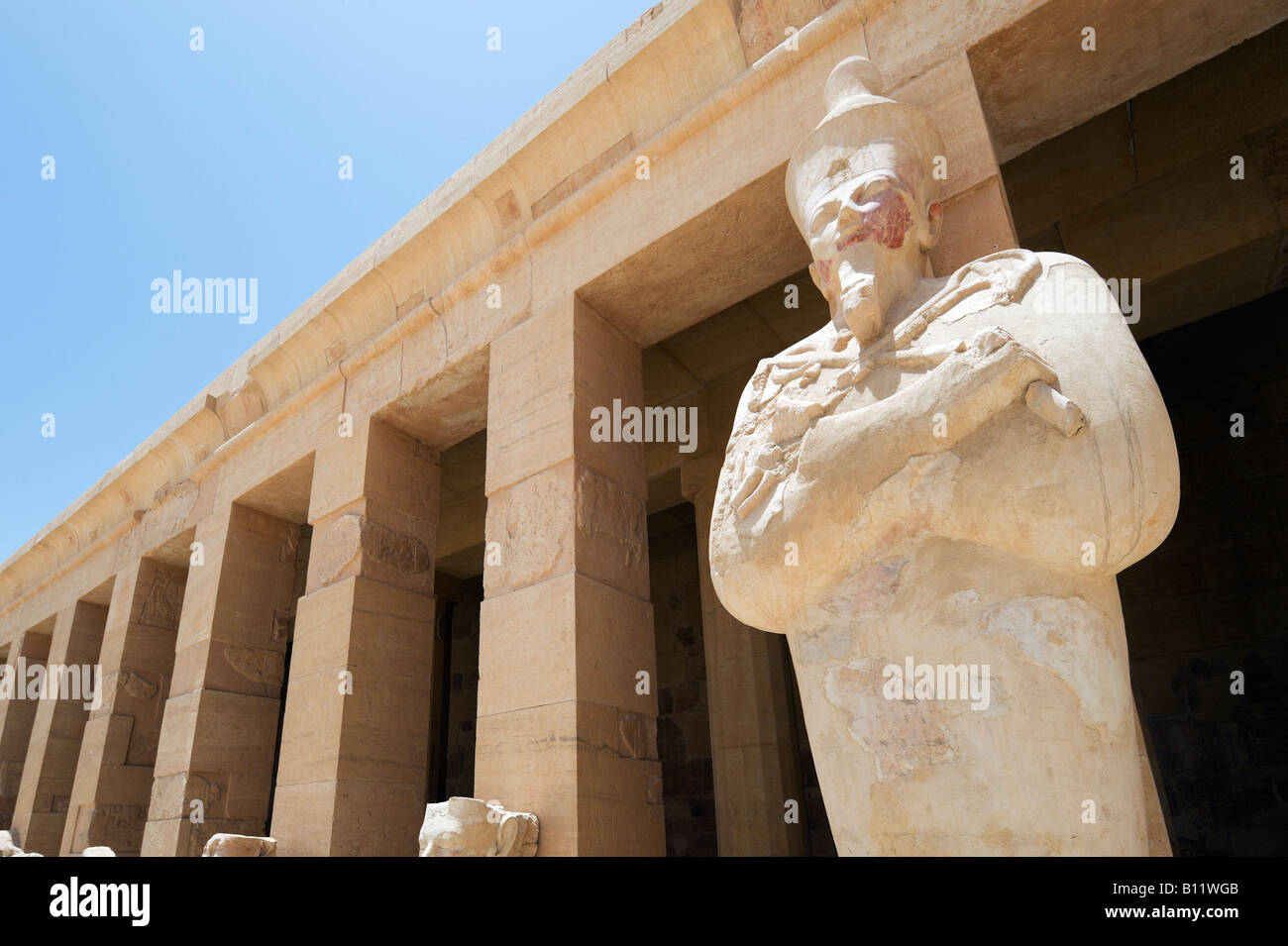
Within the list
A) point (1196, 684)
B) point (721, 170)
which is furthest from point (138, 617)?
point (1196, 684)

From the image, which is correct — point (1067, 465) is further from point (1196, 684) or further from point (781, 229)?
point (1196, 684)

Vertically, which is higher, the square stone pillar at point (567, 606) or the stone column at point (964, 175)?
the stone column at point (964, 175)

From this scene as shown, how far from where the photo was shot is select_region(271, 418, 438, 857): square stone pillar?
4.34m

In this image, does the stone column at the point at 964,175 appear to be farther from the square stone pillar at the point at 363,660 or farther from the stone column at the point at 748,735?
the square stone pillar at the point at 363,660

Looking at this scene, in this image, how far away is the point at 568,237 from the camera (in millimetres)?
4402

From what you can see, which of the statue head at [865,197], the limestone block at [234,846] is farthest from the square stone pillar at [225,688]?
the statue head at [865,197]

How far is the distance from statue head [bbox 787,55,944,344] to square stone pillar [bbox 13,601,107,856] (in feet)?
24.9

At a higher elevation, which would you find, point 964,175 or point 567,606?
point 964,175

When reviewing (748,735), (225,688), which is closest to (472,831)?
(748,735)

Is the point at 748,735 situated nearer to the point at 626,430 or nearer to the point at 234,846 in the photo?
the point at 626,430

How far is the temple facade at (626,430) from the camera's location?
343cm

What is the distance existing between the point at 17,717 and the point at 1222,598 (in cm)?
1103

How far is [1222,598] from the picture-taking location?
18.7 feet
